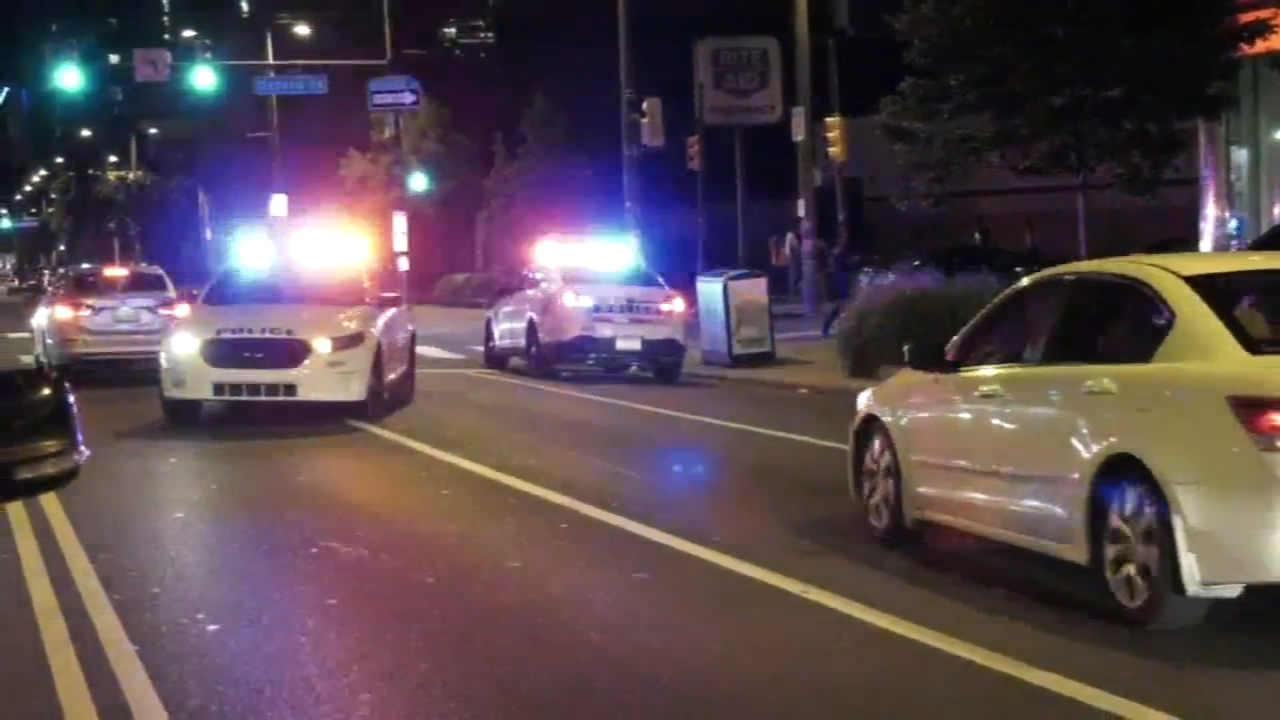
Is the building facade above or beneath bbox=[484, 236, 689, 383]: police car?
above

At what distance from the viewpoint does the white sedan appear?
284 inches

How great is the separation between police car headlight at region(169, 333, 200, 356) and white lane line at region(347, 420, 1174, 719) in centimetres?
431

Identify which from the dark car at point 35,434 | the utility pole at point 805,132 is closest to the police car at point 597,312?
the utility pole at point 805,132

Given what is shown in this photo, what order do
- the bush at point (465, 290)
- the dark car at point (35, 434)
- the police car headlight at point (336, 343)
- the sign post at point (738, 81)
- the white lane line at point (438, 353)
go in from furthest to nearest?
the bush at point (465, 290) → the sign post at point (738, 81) → the white lane line at point (438, 353) → the police car headlight at point (336, 343) → the dark car at point (35, 434)

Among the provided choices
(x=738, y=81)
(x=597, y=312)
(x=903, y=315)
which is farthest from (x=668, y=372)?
(x=738, y=81)

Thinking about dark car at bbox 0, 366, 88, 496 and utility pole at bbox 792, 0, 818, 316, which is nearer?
dark car at bbox 0, 366, 88, 496

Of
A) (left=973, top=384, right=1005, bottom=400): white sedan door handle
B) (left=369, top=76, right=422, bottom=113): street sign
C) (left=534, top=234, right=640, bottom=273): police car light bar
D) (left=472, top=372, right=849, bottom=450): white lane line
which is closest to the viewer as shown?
(left=973, top=384, right=1005, bottom=400): white sedan door handle

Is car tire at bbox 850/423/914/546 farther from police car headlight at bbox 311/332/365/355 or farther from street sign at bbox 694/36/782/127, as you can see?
street sign at bbox 694/36/782/127

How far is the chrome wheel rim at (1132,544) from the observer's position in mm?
7594

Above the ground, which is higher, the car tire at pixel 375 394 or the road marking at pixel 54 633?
the car tire at pixel 375 394

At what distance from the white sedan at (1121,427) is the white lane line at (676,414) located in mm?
5218

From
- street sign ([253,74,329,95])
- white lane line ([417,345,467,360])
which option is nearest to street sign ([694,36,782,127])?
white lane line ([417,345,467,360])

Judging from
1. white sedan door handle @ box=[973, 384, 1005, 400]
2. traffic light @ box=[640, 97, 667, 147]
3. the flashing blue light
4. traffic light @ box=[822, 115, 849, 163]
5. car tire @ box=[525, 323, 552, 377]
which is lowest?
car tire @ box=[525, 323, 552, 377]

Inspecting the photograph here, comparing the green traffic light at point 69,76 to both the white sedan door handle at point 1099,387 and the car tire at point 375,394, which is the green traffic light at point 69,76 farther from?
the white sedan door handle at point 1099,387
